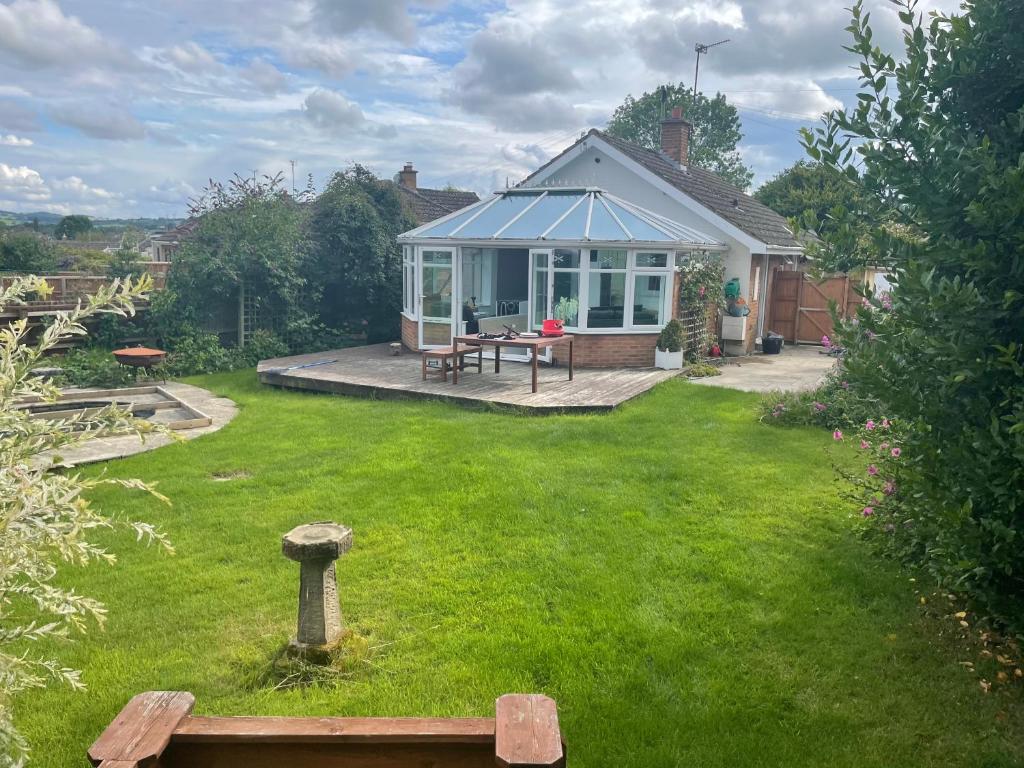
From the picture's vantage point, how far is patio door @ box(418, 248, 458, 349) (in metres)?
14.5

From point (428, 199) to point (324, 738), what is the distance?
2405 centimetres

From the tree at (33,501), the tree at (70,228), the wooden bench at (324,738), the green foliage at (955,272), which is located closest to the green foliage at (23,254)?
the tree at (33,501)

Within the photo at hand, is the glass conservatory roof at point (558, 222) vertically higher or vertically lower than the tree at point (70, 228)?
lower

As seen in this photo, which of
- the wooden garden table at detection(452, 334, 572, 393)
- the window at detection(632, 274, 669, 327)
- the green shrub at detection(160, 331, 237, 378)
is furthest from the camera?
the green shrub at detection(160, 331, 237, 378)

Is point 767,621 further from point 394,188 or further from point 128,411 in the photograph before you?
point 394,188

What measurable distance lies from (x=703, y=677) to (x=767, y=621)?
80cm

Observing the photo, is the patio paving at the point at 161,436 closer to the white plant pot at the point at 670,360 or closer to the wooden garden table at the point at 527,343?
the wooden garden table at the point at 527,343

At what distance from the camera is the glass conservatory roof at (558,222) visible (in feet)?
44.0

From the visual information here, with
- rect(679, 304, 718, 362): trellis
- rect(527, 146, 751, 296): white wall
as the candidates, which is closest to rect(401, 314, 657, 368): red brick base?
rect(679, 304, 718, 362): trellis

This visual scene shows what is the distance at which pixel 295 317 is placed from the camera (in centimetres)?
1609

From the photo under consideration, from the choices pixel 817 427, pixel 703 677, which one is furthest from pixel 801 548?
pixel 817 427

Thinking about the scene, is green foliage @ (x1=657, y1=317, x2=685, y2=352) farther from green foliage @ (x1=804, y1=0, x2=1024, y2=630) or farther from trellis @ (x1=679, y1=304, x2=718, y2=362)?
green foliage @ (x1=804, y1=0, x2=1024, y2=630)

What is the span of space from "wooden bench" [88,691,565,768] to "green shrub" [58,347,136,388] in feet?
39.3

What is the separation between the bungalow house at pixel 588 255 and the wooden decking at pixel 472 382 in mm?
972
